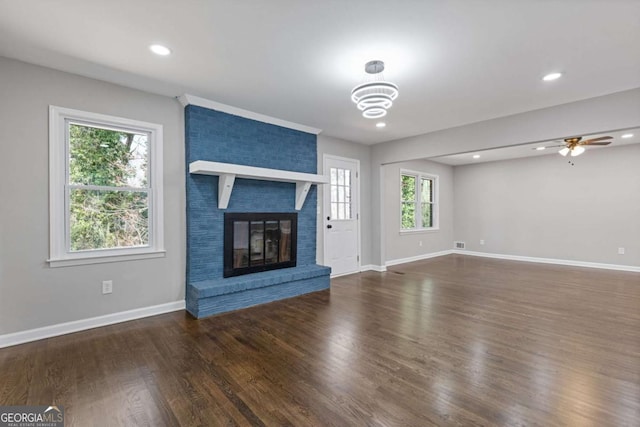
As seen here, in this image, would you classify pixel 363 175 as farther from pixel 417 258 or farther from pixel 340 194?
pixel 417 258

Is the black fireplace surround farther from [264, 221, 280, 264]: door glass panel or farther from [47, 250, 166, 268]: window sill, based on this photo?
[47, 250, 166, 268]: window sill

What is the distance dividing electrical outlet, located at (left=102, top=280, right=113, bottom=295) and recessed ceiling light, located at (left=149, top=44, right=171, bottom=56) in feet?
7.92

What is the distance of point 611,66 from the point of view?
2861 mm

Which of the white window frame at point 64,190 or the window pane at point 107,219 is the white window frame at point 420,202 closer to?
the window pane at point 107,219

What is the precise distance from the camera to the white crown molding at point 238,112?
12.1ft

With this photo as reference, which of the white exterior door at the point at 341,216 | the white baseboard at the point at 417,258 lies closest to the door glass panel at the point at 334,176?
the white exterior door at the point at 341,216

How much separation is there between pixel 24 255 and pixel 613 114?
255 inches

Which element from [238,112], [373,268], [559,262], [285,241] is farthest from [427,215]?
[238,112]

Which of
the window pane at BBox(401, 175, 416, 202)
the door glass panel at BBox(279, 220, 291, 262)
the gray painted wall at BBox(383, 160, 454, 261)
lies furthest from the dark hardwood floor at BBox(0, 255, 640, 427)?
the window pane at BBox(401, 175, 416, 202)

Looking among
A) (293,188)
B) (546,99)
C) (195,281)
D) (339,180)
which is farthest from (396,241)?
(195,281)

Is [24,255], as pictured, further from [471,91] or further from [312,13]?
[471,91]

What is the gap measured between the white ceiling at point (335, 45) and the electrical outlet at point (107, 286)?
2.19m

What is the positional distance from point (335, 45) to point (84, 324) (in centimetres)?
369

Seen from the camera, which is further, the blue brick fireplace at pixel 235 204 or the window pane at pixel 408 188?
the window pane at pixel 408 188
